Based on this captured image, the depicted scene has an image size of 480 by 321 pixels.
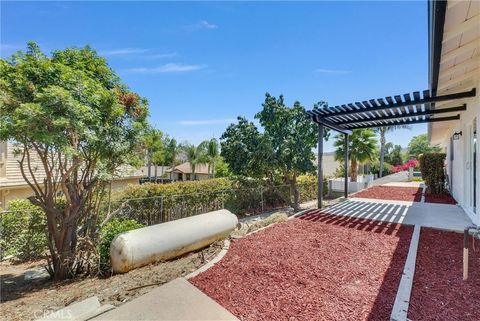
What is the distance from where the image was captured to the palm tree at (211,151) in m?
38.4

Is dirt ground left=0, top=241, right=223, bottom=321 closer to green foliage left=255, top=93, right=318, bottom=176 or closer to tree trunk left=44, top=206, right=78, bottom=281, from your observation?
tree trunk left=44, top=206, right=78, bottom=281

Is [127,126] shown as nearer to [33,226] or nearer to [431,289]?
[33,226]

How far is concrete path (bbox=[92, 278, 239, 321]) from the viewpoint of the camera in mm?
2754

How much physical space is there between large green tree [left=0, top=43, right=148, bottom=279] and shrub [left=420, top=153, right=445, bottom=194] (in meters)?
14.3

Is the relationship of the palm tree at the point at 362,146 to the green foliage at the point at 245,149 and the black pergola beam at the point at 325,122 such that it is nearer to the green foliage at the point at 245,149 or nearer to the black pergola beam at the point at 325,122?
the black pergola beam at the point at 325,122

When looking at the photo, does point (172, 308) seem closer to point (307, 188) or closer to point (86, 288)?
point (86, 288)

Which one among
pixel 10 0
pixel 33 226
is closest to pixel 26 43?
pixel 10 0

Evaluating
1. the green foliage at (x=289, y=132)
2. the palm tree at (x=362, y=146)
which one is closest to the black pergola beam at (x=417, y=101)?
the green foliage at (x=289, y=132)

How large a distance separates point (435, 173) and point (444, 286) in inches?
473

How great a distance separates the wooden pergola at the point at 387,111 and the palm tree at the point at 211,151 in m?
28.5

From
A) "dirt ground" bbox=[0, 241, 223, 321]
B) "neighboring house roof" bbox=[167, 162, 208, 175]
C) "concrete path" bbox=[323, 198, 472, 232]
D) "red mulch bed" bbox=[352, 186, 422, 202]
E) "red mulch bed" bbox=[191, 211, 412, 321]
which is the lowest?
"dirt ground" bbox=[0, 241, 223, 321]

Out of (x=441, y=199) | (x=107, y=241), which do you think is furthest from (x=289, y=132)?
(x=107, y=241)

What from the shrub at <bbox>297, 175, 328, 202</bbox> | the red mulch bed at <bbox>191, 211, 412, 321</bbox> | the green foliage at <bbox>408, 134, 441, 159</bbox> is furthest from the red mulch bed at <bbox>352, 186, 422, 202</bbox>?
the green foliage at <bbox>408, 134, 441, 159</bbox>

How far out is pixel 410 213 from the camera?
7.95m
